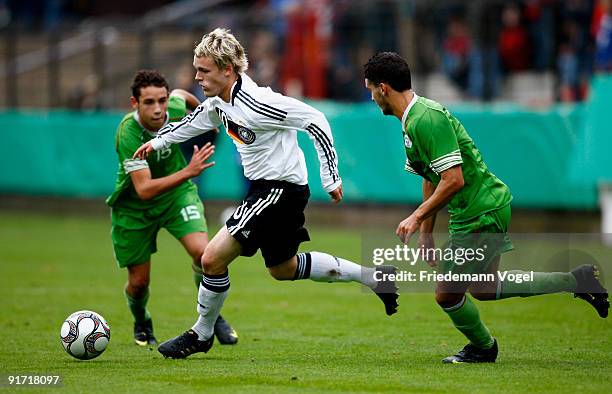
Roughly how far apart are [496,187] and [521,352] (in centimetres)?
141

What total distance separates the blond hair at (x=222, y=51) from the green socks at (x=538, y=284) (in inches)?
94.2

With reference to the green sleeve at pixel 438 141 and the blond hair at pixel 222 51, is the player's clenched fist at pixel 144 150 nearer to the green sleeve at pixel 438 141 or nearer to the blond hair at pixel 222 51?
the blond hair at pixel 222 51

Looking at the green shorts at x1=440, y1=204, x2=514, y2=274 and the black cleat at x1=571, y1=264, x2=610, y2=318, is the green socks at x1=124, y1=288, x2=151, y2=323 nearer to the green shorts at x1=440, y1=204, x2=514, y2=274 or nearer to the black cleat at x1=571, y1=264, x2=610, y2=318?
the green shorts at x1=440, y1=204, x2=514, y2=274

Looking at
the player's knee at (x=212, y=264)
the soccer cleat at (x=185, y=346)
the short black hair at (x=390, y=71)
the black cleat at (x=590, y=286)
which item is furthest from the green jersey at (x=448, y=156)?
the soccer cleat at (x=185, y=346)

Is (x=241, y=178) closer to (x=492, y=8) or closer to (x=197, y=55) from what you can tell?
(x=492, y=8)

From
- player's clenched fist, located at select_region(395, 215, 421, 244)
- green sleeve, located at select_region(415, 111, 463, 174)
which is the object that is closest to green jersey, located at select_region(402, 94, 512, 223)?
green sleeve, located at select_region(415, 111, 463, 174)

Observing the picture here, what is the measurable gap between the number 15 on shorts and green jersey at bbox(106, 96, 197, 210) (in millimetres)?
154

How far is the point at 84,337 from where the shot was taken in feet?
26.5

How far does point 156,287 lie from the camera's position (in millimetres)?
12883

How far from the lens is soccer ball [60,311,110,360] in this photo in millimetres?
8086

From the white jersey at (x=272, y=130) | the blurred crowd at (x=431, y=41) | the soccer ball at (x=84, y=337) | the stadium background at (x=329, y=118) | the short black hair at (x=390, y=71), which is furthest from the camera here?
the blurred crowd at (x=431, y=41)

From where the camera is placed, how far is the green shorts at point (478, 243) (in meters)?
7.77

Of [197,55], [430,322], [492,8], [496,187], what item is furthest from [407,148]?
[492,8]

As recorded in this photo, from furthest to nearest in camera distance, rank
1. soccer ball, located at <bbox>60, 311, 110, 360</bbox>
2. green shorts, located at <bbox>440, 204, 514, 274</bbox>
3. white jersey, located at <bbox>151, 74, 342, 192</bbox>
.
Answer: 1. soccer ball, located at <bbox>60, 311, 110, 360</bbox>
2. white jersey, located at <bbox>151, 74, 342, 192</bbox>
3. green shorts, located at <bbox>440, 204, 514, 274</bbox>
